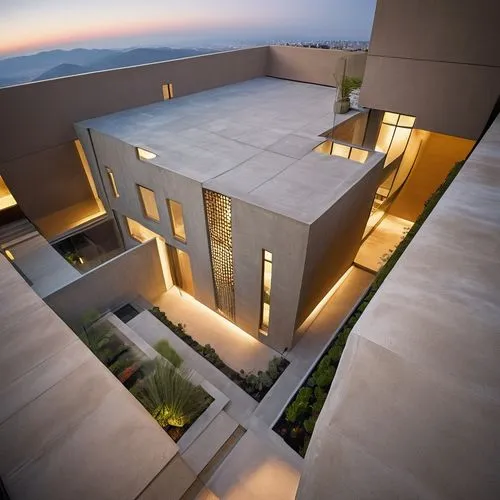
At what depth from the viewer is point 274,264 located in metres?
5.73

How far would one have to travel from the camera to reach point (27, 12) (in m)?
12.1

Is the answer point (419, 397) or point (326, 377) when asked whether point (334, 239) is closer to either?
point (326, 377)

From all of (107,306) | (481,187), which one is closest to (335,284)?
(481,187)

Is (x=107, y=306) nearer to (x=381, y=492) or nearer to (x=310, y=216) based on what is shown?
(x=310, y=216)

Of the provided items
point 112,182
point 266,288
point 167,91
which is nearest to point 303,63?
point 167,91

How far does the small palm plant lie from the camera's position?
4.99 meters

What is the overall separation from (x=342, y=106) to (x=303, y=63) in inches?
222

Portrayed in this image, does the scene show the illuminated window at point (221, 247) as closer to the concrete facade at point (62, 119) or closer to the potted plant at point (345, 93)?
the potted plant at point (345, 93)

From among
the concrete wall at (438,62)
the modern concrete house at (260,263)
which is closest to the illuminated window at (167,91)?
the modern concrete house at (260,263)

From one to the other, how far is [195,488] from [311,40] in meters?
16.9

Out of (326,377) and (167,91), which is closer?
(326,377)

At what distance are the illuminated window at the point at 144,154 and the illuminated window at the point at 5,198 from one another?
16.6 feet

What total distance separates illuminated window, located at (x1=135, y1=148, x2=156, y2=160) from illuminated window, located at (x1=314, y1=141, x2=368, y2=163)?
4.18 meters

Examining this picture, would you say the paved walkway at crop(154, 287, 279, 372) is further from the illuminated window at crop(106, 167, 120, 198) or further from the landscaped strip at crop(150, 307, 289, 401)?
the illuminated window at crop(106, 167, 120, 198)
